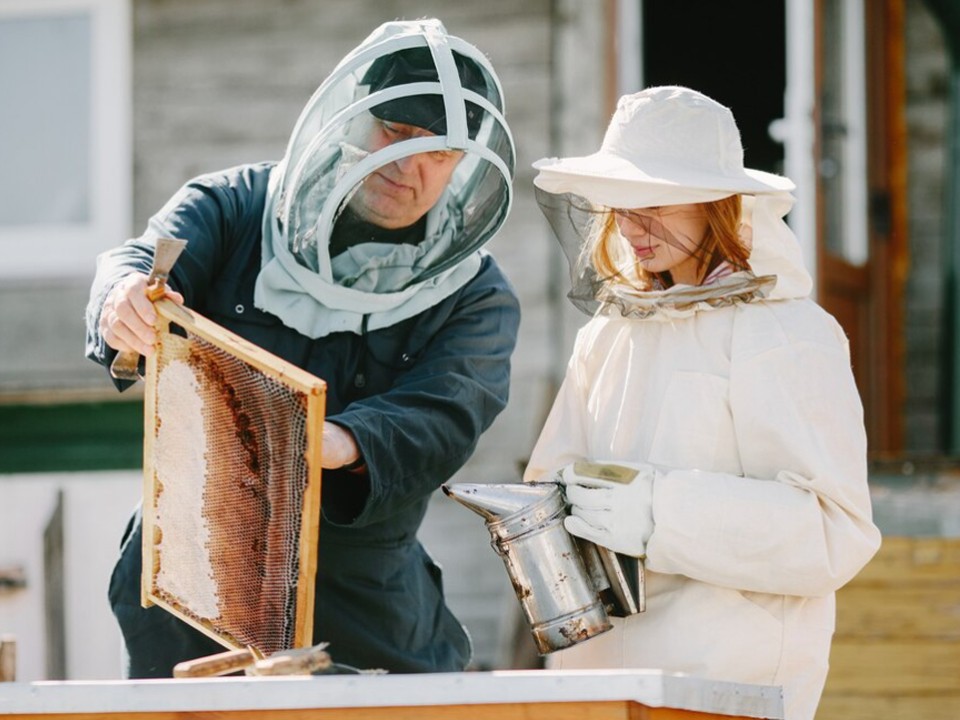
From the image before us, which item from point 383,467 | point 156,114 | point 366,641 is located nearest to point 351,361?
point 383,467

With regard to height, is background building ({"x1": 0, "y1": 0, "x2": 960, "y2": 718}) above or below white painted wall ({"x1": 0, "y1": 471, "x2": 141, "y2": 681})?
above

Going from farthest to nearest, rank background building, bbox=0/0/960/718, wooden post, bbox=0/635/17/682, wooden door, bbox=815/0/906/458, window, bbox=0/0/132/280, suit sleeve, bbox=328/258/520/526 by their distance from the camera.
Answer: window, bbox=0/0/132/280
wooden door, bbox=815/0/906/458
background building, bbox=0/0/960/718
wooden post, bbox=0/635/17/682
suit sleeve, bbox=328/258/520/526

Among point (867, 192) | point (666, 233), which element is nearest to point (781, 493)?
point (666, 233)

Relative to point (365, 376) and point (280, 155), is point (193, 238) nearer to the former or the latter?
point (365, 376)

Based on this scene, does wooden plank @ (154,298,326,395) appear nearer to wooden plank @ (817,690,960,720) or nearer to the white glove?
the white glove

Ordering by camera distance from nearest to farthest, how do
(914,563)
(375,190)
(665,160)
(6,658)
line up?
(665,160), (6,658), (375,190), (914,563)

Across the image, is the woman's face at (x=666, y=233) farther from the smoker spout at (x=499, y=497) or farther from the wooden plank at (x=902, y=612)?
the wooden plank at (x=902, y=612)

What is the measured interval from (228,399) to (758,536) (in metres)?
1.04

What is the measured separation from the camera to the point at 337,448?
3068 millimetres

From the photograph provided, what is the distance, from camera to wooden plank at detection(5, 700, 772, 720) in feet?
7.86

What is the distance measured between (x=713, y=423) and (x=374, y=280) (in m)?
0.87

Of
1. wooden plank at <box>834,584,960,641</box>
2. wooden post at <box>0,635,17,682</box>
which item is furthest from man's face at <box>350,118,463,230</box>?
wooden plank at <box>834,584,960,641</box>

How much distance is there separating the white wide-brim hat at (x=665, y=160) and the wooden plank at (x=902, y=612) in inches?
98.3

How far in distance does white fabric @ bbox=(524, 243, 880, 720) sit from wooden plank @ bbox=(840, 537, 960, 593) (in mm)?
2306
